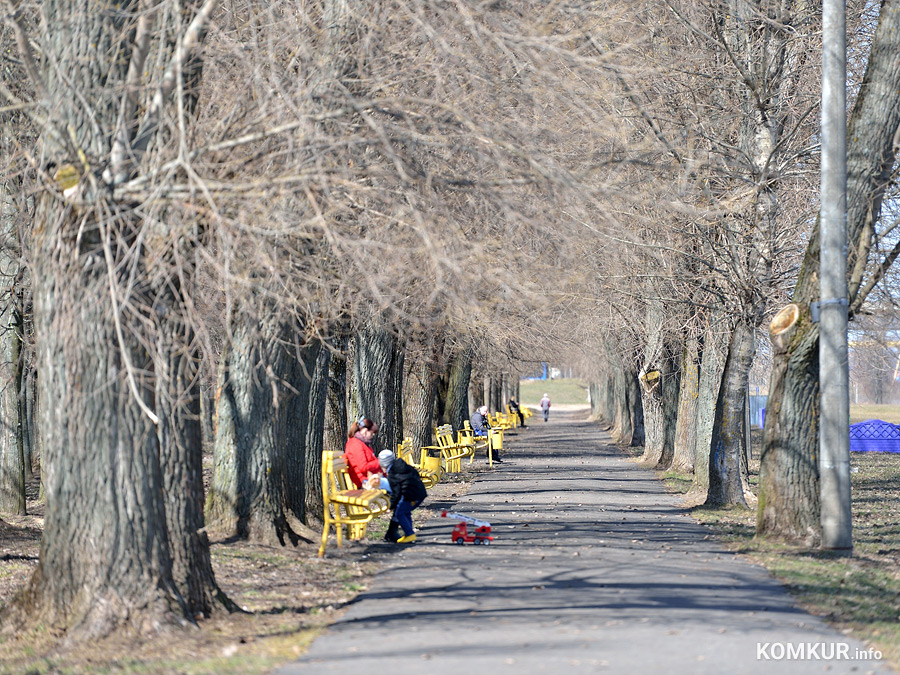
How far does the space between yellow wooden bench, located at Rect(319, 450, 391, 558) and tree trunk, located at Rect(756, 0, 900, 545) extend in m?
4.73

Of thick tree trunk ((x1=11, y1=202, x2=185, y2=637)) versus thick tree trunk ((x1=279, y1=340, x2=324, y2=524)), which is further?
thick tree trunk ((x1=279, y1=340, x2=324, y2=524))

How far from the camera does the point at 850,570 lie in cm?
1135

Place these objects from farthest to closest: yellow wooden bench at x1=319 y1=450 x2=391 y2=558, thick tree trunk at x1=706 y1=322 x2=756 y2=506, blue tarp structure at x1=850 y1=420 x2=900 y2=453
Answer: blue tarp structure at x1=850 y1=420 x2=900 y2=453
thick tree trunk at x1=706 y1=322 x2=756 y2=506
yellow wooden bench at x1=319 y1=450 x2=391 y2=558

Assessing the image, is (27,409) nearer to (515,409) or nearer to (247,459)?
(247,459)

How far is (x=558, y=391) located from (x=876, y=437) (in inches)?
4432

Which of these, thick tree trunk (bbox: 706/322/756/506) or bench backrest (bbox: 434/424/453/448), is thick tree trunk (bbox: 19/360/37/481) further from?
thick tree trunk (bbox: 706/322/756/506)

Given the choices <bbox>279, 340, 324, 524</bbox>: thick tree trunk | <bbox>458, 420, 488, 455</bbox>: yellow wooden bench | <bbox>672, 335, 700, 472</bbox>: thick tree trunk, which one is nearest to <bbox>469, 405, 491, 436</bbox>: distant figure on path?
<bbox>458, 420, 488, 455</bbox>: yellow wooden bench

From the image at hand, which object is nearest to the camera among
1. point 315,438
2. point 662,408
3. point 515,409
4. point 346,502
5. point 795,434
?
point 346,502

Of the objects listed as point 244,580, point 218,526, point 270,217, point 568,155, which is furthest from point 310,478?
point 270,217

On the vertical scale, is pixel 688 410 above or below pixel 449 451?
above

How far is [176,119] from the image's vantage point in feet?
26.7

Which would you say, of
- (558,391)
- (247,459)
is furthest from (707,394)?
(558,391)

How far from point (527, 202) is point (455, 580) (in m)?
3.76

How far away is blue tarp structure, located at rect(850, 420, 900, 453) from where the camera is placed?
44406mm
